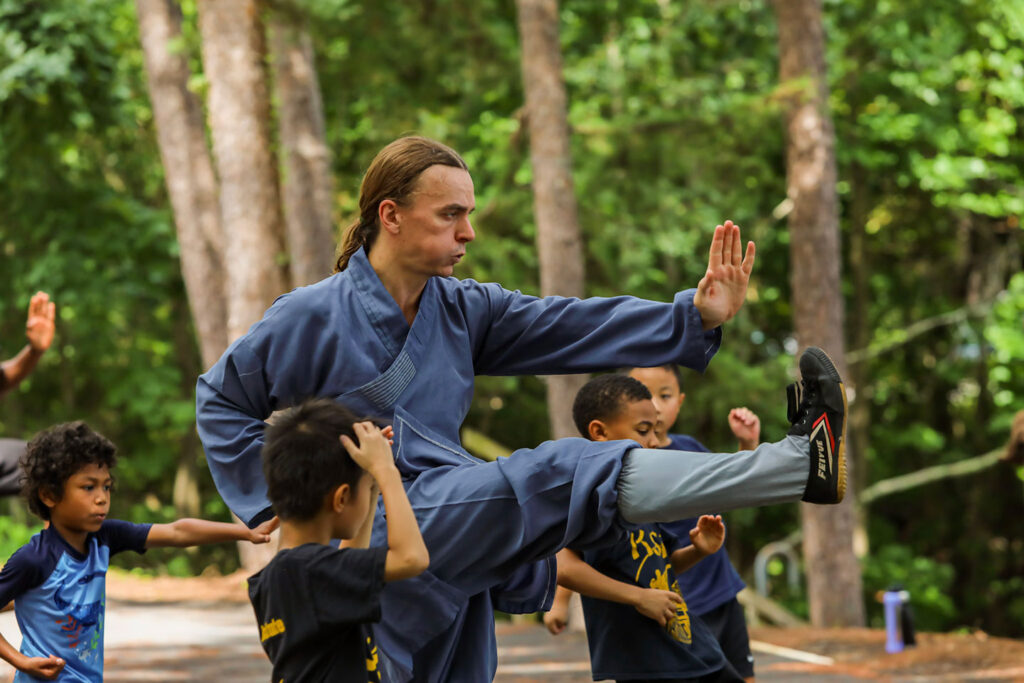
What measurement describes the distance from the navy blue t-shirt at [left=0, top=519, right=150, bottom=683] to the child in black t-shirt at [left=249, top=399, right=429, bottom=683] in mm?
1220

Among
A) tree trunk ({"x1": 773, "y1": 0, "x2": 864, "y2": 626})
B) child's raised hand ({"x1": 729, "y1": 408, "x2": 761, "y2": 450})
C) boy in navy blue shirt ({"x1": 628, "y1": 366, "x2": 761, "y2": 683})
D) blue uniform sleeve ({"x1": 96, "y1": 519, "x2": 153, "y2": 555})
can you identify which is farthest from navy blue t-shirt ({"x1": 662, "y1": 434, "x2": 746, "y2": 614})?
tree trunk ({"x1": 773, "y1": 0, "x2": 864, "y2": 626})

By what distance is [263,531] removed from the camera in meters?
3.75

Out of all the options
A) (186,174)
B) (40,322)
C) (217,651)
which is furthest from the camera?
(186,174)

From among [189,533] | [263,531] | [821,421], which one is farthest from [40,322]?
[821,421]

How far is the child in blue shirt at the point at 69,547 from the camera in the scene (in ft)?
12.8

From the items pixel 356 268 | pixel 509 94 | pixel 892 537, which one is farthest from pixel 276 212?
pixel 892 537

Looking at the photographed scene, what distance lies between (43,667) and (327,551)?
1.42 m

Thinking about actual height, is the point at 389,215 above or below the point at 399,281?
above

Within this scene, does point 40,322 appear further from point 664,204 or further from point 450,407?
point 664,204

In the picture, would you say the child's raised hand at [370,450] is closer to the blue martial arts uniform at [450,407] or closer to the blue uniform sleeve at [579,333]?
the blue martial arts uniform at [450,407]

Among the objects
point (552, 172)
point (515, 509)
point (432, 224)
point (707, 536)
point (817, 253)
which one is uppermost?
point (552, 172)

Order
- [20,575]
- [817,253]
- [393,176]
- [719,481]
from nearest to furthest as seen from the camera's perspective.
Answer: [719,481] < [393,176] < [20,575] < [817,253]

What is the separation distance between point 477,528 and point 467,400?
0.61 m

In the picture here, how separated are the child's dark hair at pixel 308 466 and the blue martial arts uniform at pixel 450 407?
449 mm
